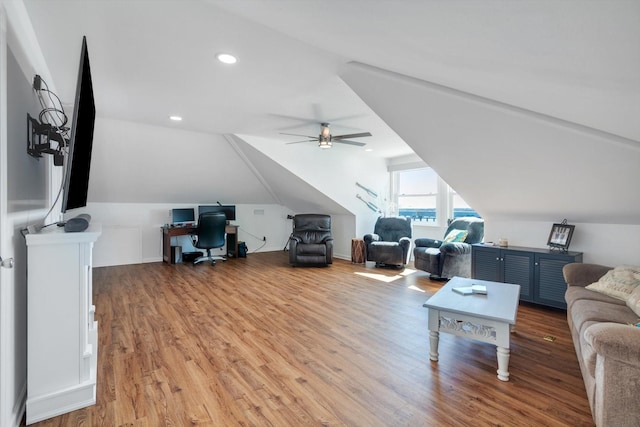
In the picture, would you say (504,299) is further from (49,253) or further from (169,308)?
(169,308)

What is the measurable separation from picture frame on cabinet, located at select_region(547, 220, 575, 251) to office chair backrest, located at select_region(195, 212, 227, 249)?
17.1 feet

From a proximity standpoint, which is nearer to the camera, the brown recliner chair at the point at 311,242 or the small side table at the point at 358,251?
the brown recliner chair at the point at 311,242

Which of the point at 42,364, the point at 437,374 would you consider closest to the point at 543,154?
the point at 437,374

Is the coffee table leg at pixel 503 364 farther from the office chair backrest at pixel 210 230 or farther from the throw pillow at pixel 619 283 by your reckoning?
the office chair backrest at pixel 210 230

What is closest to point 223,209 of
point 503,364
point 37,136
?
point 37,136

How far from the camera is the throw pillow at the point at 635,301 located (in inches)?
80.0

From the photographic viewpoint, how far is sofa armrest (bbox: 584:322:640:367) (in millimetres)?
1303

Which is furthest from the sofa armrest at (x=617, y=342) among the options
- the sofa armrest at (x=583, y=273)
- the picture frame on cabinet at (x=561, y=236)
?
the picture frame on cabinet at (x=561, y=236)

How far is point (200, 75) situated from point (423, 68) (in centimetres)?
191

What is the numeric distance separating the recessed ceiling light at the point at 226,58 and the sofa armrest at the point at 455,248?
12.5 ft

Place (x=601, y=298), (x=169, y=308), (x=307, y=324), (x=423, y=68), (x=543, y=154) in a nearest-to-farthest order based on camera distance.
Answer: (x=423, y=68) < (x=601, y=298) < (x=543, y=154) < (x=307, y=324) < (x=169, y=308)

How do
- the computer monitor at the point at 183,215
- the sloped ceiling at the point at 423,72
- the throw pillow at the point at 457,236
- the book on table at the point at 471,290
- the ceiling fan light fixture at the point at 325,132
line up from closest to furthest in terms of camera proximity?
the sloped ceiling at the point at 423,72 → the book on table at the point at 471,290 → the ceiling fan light fixture at the point at 325,132 → the throw pillow at the point at 457,236 → the computer monitor at the point at 183,215

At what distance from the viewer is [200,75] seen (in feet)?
8.60

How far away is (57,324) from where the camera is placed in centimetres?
169
